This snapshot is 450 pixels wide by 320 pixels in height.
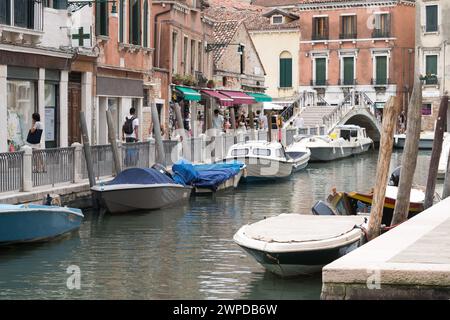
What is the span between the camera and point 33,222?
1617 centimetres

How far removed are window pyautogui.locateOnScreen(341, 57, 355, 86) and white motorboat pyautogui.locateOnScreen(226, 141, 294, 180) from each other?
28.1m

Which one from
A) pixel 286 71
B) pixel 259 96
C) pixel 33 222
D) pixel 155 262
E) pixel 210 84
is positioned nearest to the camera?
pixel 155 262

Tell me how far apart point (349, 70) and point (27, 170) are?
138 feet

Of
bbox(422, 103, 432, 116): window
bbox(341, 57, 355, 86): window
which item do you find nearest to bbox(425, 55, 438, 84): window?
bbox(422, 103, 432, 116): window

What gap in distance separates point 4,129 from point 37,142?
4.57 feet

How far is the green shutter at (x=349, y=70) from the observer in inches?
2325

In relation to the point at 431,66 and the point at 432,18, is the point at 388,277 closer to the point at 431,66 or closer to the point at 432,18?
the point at 432,18

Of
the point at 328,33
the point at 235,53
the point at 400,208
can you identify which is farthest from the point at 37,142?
the point at 328,33

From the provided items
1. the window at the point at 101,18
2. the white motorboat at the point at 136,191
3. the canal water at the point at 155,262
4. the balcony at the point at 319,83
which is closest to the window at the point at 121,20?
the window at the point at 101,18

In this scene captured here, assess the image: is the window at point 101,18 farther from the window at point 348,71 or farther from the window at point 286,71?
the window at point 286,71

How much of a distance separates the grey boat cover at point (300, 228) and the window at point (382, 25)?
4343 cm

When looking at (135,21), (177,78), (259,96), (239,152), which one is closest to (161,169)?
(239,152)

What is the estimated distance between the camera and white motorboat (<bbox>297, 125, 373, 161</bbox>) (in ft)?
134
